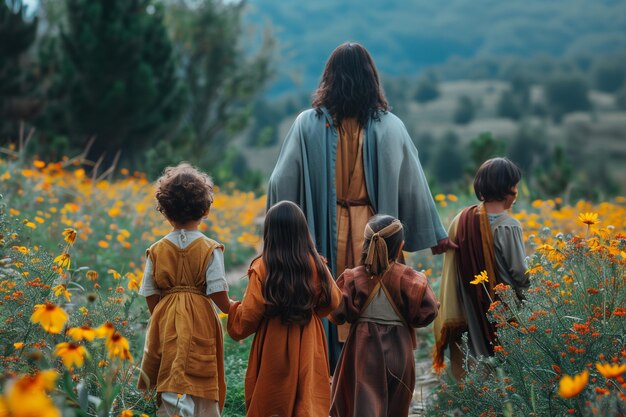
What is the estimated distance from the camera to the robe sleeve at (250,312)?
327 cm

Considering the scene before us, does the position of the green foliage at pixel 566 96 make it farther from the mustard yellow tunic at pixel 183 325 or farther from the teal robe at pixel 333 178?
the mustard yellow tunic at pixel 183 325

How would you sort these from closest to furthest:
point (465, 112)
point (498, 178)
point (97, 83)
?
point (498, 178), point (97, 83), point (465, 112)

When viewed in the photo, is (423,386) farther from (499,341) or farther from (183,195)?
(183,195)

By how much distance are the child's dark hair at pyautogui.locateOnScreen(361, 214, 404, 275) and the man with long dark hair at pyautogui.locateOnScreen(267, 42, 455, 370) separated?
58cm

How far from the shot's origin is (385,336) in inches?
140

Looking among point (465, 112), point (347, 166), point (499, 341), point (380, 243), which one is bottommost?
point (499, 341)

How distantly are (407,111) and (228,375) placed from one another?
215 feet

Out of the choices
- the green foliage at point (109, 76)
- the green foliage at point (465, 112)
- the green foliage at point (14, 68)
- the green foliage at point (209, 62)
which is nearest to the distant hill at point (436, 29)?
the green foliage at point (465, 112)

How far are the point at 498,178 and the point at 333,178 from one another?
0.89 m

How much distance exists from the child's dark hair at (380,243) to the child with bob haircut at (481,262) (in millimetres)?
706

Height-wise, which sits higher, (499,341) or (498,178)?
(498,178)

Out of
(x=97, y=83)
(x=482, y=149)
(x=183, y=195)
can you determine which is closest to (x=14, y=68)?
(x=97, y=83)

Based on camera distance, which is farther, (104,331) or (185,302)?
(185,302)

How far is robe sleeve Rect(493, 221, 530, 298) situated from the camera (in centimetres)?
408
